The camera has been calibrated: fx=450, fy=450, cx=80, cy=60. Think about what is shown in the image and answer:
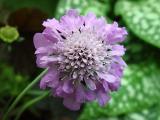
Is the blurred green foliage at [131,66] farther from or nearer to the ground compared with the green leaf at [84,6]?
nearer to the ground

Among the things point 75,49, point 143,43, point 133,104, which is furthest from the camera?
point 143,43

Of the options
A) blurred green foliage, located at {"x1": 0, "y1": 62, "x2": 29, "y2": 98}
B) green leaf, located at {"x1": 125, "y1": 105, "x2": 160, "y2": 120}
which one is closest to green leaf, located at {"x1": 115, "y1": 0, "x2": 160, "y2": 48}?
green leaf, located at {"x1": 125, "y1": 105, "x2": 160, "y2": 120}

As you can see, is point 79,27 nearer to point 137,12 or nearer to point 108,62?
point 108,62

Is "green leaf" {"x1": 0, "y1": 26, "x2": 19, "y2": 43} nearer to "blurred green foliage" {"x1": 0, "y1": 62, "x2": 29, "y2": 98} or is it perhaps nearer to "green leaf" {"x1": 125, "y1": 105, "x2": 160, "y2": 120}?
"blurred green foliage" {"x1": 0, "y1": 62, "x2": 29, "y2": 98}

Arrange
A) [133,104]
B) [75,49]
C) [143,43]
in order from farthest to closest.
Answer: [143,43]
[133,104]
[75,49]

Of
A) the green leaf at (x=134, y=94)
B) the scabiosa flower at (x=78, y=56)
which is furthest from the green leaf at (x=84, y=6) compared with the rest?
the scabiosa flower at (x=78, y=56)

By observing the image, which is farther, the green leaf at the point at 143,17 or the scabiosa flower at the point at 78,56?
the green leaf at the point at 143,17

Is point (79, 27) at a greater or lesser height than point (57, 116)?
greater

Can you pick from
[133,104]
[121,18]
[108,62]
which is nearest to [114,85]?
[108,62]

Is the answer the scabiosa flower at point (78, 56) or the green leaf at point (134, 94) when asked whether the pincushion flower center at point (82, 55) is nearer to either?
the scabiosa flower at point (78, 56)
